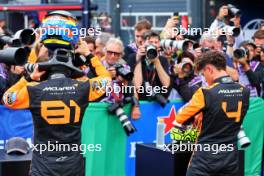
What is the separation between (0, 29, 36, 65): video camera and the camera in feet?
17.7

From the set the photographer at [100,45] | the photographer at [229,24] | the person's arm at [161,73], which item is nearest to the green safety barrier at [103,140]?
the person's arm at [161,73]

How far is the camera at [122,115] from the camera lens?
768cm

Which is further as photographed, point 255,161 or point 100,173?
point 255,161

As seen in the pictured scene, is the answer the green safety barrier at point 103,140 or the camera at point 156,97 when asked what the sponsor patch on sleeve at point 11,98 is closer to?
the green safety barrier at point 103,140

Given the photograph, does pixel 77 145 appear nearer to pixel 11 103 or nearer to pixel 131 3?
pixel 11 103

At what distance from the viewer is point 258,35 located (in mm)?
9438

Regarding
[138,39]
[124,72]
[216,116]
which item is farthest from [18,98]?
[138,39]

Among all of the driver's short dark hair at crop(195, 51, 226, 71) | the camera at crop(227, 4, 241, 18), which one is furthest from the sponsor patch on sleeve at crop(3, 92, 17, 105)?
the camera at crop(227, 4, 241, 18)

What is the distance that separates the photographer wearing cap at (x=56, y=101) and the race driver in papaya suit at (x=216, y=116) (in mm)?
1214

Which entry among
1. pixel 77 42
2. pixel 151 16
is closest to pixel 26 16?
pixel 151 16

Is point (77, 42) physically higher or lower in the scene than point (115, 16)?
lower

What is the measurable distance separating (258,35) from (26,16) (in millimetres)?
9600

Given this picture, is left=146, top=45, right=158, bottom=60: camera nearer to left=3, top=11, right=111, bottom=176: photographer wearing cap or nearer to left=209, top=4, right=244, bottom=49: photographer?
left=209, top=4, right=244, bottom=49: photographer

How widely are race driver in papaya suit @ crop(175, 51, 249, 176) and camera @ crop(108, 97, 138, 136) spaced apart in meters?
1.34
